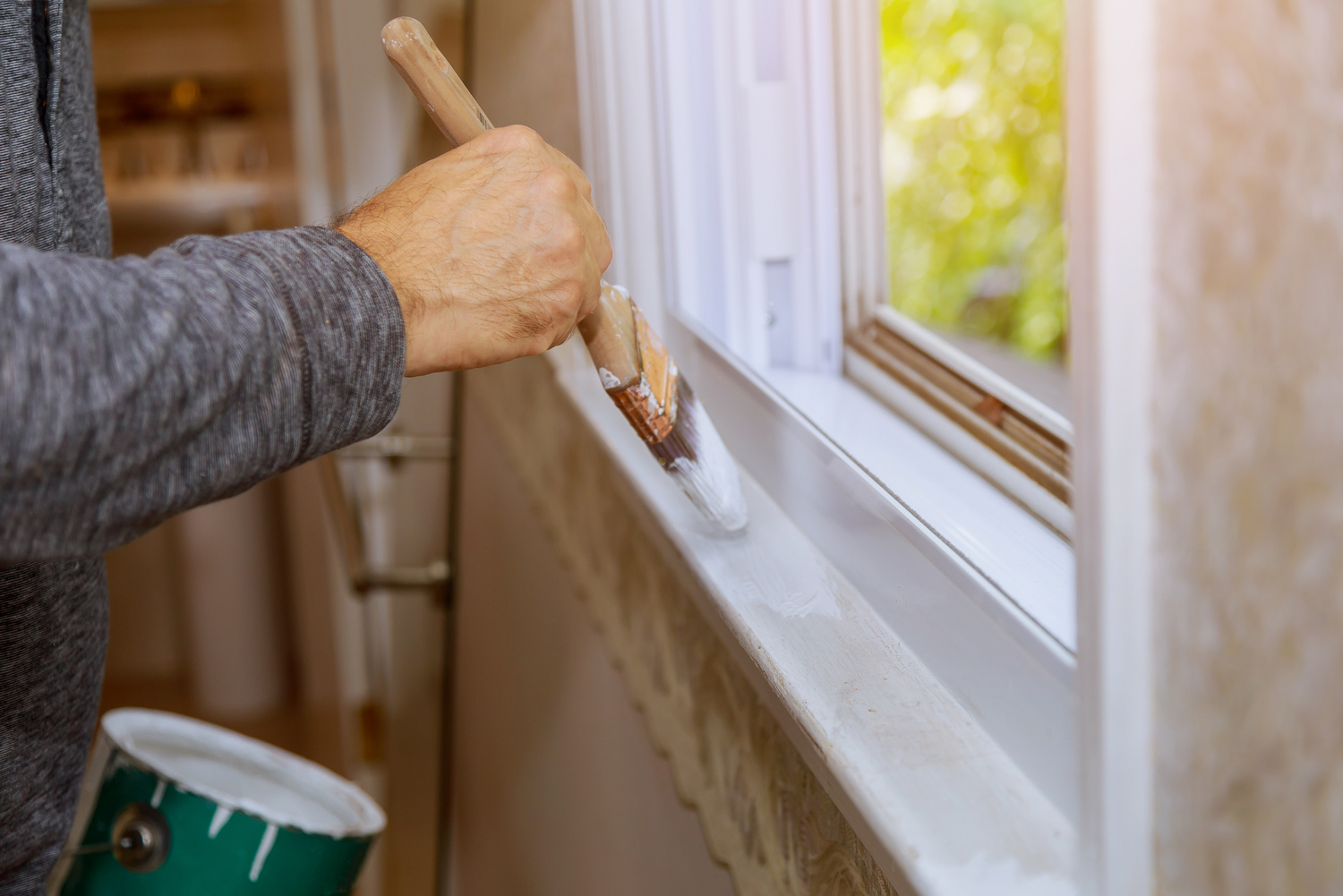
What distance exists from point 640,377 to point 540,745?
743 millimetres

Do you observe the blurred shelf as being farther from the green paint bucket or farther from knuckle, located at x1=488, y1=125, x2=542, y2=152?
knuckle, located at x1=488, y1=125, x2=542, y2=152

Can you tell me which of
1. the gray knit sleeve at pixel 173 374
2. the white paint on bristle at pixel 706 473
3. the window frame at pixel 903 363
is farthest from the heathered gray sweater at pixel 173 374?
the window frame at pixel 903 363

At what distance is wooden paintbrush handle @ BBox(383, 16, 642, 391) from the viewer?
54 centimetres

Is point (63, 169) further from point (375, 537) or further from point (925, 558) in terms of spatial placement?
point (375, 537)

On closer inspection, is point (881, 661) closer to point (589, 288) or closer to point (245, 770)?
point (589, 288)

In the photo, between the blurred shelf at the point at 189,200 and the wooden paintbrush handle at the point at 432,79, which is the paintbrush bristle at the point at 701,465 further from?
the blurred shelf at the point at 189,200

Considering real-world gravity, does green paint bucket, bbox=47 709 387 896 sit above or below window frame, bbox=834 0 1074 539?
below

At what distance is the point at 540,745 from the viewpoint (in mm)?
1223

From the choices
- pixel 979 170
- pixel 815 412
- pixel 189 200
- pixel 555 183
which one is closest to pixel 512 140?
pixel 555 183

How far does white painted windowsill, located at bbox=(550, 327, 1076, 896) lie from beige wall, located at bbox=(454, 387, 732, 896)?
0.70 feet

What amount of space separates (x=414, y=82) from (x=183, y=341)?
0.77ft

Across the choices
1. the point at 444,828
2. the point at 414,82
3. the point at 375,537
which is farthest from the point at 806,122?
the point at 375,537

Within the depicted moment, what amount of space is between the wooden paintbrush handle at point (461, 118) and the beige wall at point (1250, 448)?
33 cm

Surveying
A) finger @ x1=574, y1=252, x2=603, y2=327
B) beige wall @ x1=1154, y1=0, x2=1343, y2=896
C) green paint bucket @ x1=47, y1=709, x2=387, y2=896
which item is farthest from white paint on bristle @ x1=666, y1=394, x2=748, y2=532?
green paint bucket @ x1=47, y1=709, x2=387, y2=896
